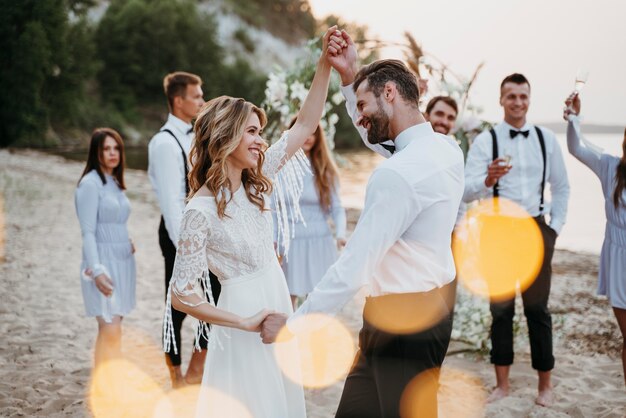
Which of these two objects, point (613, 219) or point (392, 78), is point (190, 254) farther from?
point (613, 219)

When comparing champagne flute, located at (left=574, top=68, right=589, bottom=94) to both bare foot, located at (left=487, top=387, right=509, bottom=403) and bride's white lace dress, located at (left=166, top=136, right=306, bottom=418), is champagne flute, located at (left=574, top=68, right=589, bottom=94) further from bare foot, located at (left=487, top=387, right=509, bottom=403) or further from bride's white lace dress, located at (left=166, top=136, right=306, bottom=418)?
bride's white lace dress, located at (left=166, top=136, right=306, bottom=418)

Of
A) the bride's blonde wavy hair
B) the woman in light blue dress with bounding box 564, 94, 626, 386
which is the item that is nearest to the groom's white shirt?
the bride's blonde wavy hair

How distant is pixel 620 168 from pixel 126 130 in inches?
1805

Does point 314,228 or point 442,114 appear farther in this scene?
point 314,228

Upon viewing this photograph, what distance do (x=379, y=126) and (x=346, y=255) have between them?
0.56m

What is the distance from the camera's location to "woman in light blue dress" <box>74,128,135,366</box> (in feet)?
14.5

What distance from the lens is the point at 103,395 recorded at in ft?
15.1

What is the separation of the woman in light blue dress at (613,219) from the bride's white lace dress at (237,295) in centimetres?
246

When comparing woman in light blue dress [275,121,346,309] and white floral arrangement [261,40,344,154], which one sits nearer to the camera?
woman in light blue dress [275,121,346,309]

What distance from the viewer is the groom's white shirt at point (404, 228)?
2.16 meters

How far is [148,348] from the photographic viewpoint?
5824 mm

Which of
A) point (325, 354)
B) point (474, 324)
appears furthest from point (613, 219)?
point (325, 354)

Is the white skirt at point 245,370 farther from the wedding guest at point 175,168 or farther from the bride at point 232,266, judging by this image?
the wedding guest at point 175,168

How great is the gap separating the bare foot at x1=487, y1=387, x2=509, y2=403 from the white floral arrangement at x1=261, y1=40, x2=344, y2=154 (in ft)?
9.19
